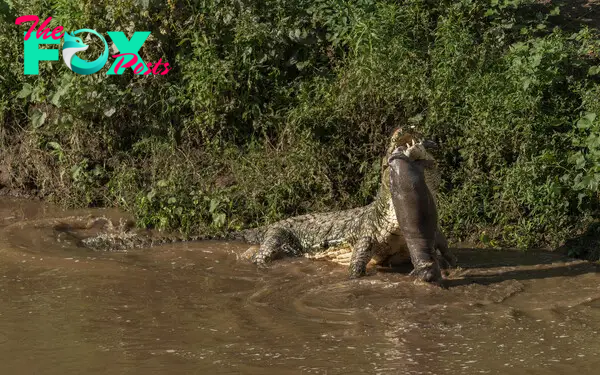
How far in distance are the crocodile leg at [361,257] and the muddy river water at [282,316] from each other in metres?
0.15

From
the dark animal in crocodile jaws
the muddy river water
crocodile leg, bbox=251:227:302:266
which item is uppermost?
the dark animal in crocodile jaws

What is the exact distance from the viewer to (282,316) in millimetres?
6398

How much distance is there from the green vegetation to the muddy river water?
77cm

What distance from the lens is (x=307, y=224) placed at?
8.42 metres

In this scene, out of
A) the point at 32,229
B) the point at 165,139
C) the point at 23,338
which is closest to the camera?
the point at 23,338

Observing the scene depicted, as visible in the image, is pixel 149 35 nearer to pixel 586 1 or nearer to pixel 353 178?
pixel 353 178

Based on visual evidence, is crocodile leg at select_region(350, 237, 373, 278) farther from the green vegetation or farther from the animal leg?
the green vegetation

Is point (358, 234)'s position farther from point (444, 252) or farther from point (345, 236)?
point (444, 252)

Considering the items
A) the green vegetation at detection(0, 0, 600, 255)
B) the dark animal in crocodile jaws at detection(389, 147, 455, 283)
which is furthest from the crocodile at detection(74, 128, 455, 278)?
the green vegetation at detection(0, 0, 600, 255)

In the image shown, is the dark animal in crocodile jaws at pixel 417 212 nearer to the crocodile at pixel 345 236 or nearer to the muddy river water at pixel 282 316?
the crocodile at pixel 345 236

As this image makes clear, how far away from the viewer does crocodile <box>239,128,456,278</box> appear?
7.07m

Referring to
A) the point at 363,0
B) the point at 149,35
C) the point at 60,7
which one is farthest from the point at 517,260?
the point at 60,7

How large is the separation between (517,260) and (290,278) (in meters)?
2.05

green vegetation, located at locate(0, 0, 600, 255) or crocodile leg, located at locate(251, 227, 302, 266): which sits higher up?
green vegetation, located at locate(0, 0, 600, 255)
